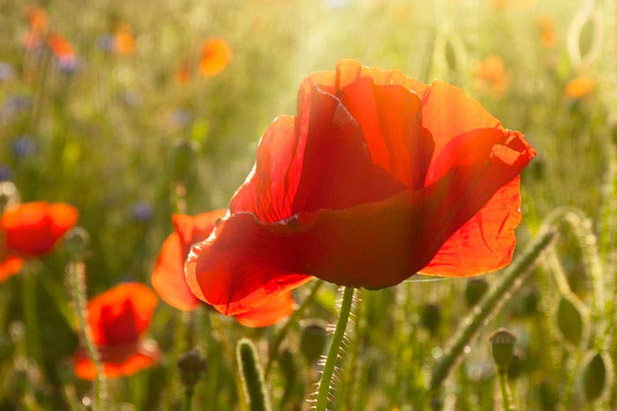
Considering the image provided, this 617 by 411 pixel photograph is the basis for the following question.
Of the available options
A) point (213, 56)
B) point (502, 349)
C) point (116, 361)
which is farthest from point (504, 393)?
point (213, 56)

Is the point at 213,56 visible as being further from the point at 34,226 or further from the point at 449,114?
the point at 449,114

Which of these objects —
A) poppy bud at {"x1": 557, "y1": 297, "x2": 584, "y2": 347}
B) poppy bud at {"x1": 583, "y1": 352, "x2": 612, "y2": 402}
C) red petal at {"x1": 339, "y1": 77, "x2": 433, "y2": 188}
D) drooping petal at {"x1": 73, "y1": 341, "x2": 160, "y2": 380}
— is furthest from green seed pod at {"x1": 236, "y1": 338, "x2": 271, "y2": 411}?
drooping petal at {"x1": 73, "y1": 341, "x2": 160, "y2": 380}

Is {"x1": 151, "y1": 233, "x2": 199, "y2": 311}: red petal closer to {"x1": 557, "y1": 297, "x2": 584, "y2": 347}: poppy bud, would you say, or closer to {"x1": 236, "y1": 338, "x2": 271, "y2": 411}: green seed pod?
{"x1": 236, "y1": 338, "x2": 271, "y2": 411}: green seed pod

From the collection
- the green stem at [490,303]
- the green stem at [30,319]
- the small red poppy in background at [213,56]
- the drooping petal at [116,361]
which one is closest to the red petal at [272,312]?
the green stem at [490,303]

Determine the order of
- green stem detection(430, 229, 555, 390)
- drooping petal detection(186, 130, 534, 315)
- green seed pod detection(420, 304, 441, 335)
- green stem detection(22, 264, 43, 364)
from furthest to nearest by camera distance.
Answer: green stem detection(22, 264, 43, 364) → green seed pod detection(420, 304, 441, 335) → green stem detection(430, 229, 555, 390) → drooping petal detection(186, 130, 534, 315)

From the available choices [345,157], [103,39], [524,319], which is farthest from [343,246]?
[103,39]

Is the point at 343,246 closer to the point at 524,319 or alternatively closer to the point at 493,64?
the point at 524,319

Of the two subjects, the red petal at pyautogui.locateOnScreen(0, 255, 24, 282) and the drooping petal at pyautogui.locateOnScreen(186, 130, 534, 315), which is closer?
the drooping petal at pyautogui.locateOnScreen(186, 130, 534, 315)
